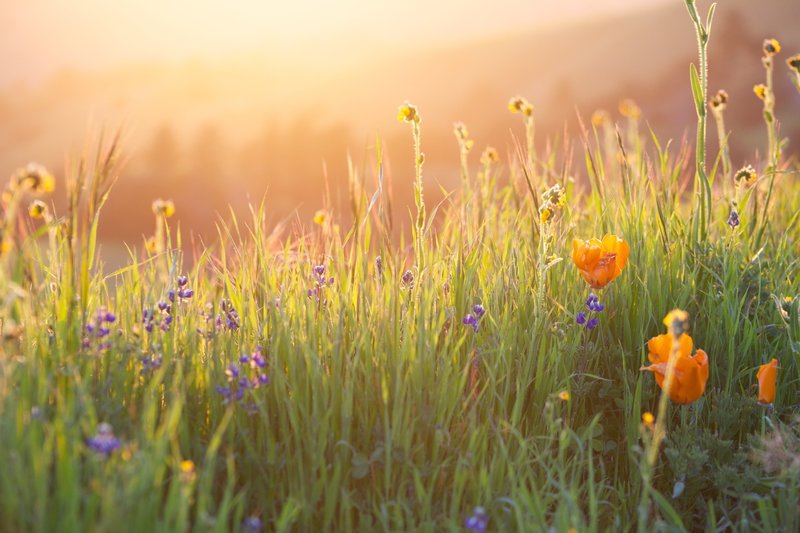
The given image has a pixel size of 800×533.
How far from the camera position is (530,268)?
2998mm

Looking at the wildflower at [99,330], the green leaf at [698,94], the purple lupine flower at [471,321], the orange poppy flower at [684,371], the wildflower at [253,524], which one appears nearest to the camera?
the wildflower at [253,524]

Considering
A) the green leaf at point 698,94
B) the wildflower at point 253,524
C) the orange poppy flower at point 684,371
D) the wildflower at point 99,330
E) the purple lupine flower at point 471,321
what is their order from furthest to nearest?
the green leaf at point 698,94 → the purple lupine flower at point 471,321 → the orange poppy flower at point 684,371 → the wildflower at point 99,330 → the wildflower at point 253,524

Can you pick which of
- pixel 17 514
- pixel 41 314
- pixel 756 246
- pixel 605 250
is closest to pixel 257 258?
pixel 41 314

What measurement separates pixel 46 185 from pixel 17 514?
2.19ft

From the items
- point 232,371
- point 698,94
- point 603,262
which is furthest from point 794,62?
point 232,371

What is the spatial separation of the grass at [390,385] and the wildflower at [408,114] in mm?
12

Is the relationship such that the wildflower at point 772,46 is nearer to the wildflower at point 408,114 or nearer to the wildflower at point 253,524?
the wildflower at point 408,114

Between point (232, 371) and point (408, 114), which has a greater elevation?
point (408, 114)

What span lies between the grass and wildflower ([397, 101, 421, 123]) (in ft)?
0.04

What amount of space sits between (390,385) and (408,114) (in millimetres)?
888

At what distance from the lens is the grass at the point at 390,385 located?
70.1 inches

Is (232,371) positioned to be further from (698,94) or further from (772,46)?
(772,46)

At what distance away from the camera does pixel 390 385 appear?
2262 millimetres

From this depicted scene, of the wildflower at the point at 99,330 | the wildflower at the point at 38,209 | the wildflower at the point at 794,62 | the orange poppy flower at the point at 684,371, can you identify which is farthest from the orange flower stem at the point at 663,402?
the wildflower at the point at 794,62
